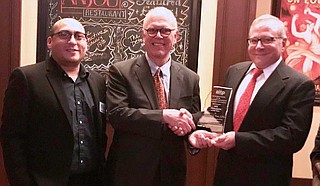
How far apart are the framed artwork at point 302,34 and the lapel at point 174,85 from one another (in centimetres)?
133

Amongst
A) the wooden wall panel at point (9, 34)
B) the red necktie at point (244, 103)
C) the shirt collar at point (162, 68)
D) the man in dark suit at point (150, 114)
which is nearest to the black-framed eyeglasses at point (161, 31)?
the man in dark suit at point (150, 114)

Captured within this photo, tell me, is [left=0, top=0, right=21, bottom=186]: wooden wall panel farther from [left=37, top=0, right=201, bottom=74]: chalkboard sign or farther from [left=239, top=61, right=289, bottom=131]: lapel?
[left=239, top=61, right=289, bottom=131]: lapel

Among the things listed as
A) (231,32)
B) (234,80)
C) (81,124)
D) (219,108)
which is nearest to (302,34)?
(231,32)

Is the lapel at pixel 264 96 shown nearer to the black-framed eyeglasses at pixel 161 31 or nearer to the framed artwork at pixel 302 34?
the black-framed eyeglasses at pixel 161 31

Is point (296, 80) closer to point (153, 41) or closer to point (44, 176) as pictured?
point (153, 41)

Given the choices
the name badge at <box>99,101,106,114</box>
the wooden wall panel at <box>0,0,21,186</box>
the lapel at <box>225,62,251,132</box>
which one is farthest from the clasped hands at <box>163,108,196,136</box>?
the wooden wall panel at <box>0,0,21,186</box>

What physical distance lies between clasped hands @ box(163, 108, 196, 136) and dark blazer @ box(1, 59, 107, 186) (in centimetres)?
50

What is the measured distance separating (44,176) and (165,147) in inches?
25.3

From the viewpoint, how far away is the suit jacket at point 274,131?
7.30 feet

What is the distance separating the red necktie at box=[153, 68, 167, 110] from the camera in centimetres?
242

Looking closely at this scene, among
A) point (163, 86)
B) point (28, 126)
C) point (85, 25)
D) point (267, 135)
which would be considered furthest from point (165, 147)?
point (85, 25)

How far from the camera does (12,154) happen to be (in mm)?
2312

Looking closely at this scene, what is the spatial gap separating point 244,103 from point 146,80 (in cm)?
52

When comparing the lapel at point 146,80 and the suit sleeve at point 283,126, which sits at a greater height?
the lapel at point 146,80
